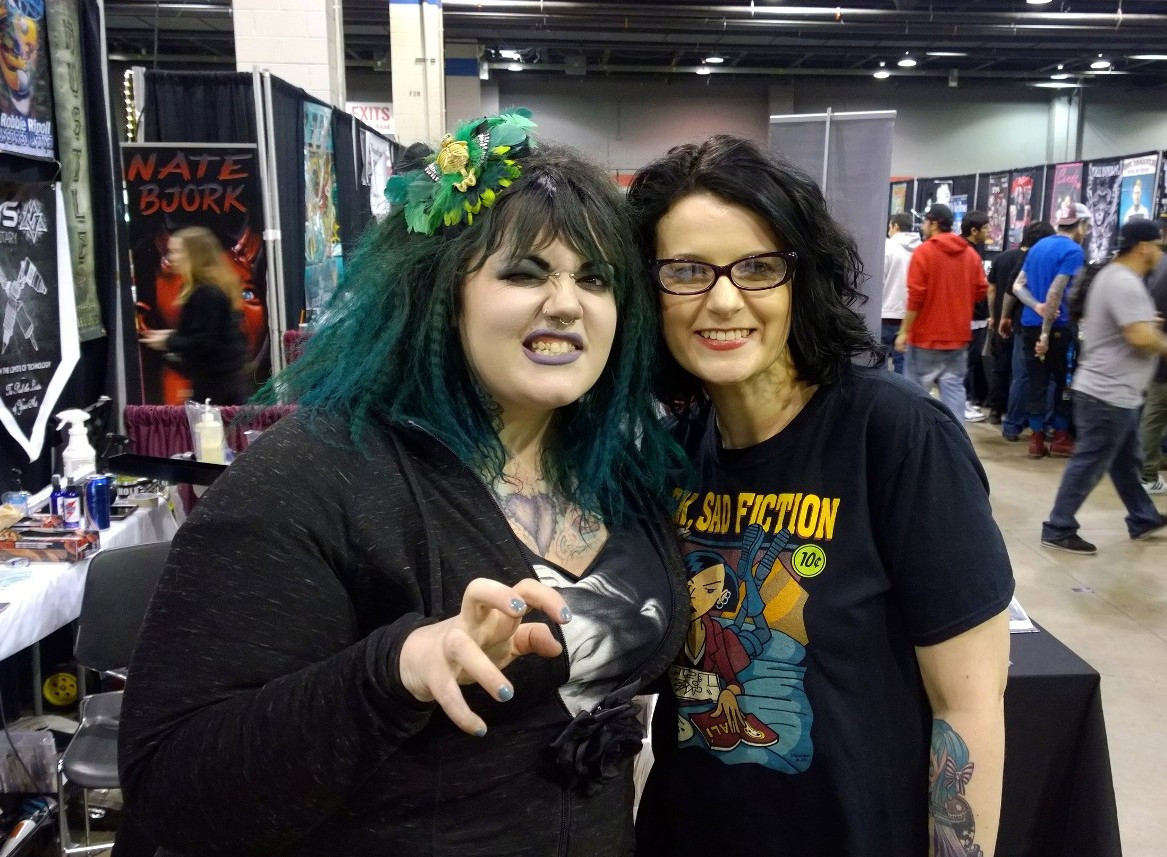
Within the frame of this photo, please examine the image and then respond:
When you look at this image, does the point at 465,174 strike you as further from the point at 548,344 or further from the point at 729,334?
the point at 729,334

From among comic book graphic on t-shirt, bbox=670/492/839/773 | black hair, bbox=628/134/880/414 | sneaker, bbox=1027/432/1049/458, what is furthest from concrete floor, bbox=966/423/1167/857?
black hair, bbox=628/134/880/414

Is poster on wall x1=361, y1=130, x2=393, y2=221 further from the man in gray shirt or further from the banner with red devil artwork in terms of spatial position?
the man in gray shirt

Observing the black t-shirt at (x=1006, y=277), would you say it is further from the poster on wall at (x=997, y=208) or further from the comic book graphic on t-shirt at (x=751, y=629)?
the comic book graphic on t-shirt at (x=751, y=629)

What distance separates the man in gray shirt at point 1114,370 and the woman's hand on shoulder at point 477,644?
4.43 meters

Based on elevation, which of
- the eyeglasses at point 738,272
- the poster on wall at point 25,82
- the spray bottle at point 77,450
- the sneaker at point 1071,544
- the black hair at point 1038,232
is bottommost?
the sneaker at point 1071,544

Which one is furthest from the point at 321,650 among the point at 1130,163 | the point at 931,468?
the point at 1130,163

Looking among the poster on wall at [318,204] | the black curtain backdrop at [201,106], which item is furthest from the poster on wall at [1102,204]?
the black curtain backdrop at [201,106]

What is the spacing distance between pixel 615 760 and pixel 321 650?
1.17 feet

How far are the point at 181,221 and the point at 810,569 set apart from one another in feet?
12.6

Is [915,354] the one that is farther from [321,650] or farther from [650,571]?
[321,650]

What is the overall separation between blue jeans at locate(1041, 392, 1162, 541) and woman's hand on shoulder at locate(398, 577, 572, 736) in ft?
14.6

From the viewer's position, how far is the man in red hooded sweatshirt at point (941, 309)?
230 inches

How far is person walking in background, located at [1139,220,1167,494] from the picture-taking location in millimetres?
4727

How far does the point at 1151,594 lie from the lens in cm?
411
